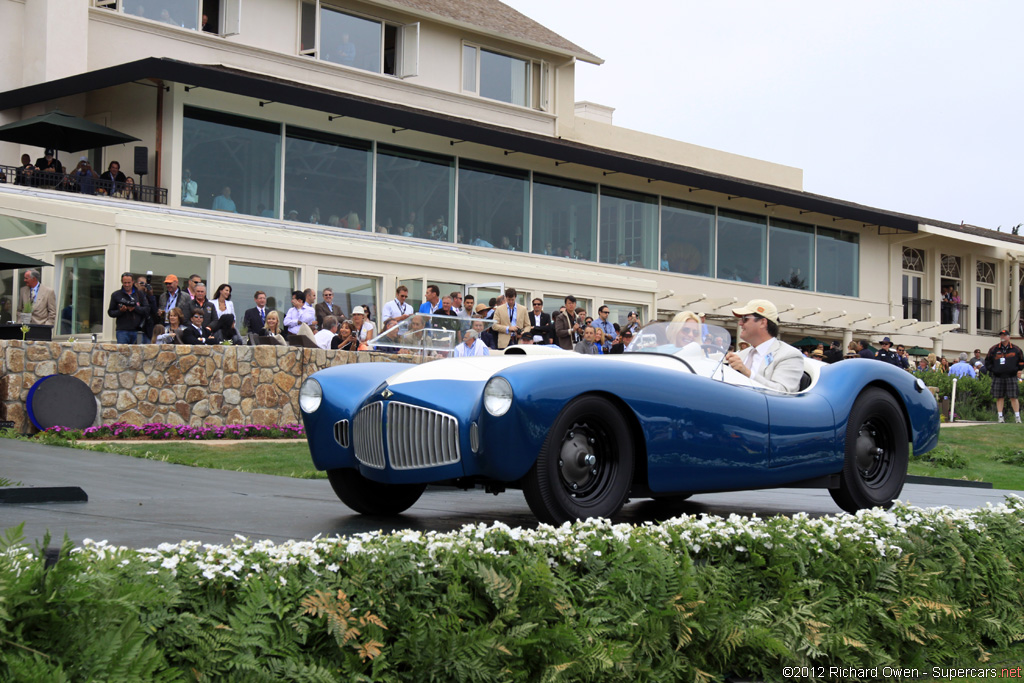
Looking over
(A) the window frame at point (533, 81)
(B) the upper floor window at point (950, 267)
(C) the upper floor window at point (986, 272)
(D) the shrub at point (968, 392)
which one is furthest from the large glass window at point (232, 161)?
(C) the upper floor window at point (986, 272)

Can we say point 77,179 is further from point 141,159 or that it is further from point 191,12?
point 191,12

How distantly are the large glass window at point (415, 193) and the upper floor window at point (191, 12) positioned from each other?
178 inches

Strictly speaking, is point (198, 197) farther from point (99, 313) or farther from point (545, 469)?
point (545, 469)

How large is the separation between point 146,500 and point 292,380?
31.7ft

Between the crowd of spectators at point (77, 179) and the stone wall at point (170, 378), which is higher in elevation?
the crowd of spectators at point (77, 179)

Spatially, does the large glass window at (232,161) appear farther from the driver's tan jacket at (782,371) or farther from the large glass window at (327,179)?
the driver's tan jacket at (782,371)

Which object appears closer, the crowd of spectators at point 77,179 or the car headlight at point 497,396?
the car headlight at point 497,396

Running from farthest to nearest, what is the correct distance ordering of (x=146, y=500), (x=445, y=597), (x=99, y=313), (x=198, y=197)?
(x=198, y=197)
(x=99, y=313)
(x=146, y=500)
(x=445, y=597)

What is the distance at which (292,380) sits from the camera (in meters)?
16.6

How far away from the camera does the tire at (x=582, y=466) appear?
5.53 metres

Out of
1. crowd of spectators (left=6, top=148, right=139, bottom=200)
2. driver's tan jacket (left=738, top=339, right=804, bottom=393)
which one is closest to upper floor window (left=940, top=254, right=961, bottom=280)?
crowd of spectators (left=6, top=148, right=139, bottom=200)

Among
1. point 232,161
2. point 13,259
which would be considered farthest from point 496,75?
point 13,259

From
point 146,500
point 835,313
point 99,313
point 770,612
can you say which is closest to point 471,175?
point 99,313

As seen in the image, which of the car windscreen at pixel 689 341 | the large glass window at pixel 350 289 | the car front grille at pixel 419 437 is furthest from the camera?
the large glass window at pixel 350 289
